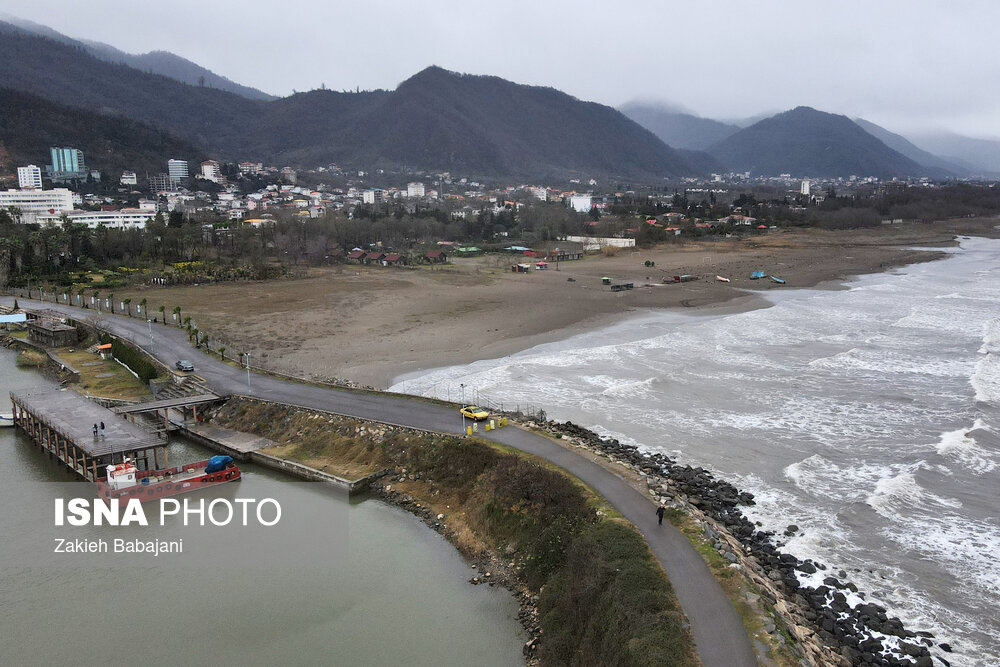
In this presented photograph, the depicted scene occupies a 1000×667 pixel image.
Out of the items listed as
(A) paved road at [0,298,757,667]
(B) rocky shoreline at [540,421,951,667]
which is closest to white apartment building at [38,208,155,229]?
(A) paved road at [0,298,757,667]

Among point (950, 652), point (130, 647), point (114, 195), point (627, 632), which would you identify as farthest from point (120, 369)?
point (114, 195)

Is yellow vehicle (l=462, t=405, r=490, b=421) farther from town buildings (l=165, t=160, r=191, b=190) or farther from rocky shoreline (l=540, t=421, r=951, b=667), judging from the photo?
town buildings (l=165, t=160, r=191, b=190)

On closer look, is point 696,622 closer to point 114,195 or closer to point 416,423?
point 416,423

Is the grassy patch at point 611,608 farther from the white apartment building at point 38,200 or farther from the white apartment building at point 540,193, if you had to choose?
the white apartment building at point 540,193

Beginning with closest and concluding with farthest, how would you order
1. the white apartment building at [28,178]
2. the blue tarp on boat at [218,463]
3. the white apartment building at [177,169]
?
the blue tarp on boat at [218,463], the white apartment building at [28,178], the white apartment building at [177,169]

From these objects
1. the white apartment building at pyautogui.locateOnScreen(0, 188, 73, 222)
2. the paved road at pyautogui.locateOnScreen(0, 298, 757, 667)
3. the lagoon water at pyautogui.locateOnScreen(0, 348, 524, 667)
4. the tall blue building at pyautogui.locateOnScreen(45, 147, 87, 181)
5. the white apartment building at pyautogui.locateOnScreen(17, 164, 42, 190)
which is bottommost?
the lagoon water at pyautogui.locateOnScreen(0, 348, 524, 667)

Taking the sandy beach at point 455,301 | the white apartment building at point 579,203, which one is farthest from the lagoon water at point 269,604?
the white apartment building at point 579,203
